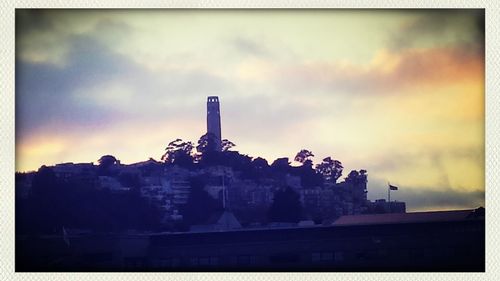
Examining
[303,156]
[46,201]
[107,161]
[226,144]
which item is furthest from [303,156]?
[46,201]

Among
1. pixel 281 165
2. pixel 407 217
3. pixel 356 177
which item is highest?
pixel 281 165

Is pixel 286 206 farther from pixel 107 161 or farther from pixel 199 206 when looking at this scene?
pixel 107 161

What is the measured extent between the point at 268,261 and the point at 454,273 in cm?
224

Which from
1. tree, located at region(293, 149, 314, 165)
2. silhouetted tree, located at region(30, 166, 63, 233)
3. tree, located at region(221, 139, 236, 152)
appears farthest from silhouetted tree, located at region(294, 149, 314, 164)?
silhouetted tree, located at region(30, 166, 63, 233)

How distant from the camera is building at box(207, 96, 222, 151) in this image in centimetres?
1070

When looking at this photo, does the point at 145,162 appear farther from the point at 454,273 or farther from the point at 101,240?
the point at 454,273

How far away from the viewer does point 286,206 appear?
11.3 metres

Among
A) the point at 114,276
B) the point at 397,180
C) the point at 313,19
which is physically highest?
the point at 313,19

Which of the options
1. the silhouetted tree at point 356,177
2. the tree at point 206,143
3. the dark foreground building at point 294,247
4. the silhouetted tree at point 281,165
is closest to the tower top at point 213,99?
the tree at point 206,143

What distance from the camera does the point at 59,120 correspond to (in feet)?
34.4

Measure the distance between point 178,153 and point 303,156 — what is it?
128 centimetres

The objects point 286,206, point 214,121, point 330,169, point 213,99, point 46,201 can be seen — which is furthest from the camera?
point 286,206

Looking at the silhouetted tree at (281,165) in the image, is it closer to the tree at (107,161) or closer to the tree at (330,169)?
the tree at (330,169)

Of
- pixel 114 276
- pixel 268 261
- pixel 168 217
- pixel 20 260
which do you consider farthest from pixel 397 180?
pixel 20 260
